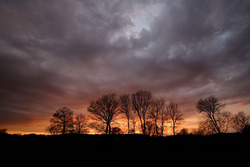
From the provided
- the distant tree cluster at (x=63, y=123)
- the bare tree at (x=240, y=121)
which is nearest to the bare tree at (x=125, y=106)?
the distant tree cluster at (x=63, y=123)

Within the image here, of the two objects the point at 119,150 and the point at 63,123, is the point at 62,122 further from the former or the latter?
the point at 119,150

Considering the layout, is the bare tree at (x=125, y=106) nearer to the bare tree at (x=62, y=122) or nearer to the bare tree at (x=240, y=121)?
the bare tree at (x=62, y=122)

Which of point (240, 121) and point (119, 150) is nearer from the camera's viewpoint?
point (119, 150)

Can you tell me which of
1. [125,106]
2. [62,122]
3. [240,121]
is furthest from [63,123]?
[240,121]

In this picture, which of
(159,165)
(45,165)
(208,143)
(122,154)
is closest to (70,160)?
(45,165)

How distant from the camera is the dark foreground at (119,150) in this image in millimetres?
8836

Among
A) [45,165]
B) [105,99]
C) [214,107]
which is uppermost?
[105,99]

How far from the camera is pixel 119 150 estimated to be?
487 inches

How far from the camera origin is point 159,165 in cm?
930

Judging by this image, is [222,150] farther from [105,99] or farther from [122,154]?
[105,99]

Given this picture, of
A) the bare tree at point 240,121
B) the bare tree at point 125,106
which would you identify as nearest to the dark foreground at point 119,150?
the bare tree at point 125,106

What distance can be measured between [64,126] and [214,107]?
1992 inches

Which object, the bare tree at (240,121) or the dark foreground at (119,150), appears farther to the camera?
the bare tree at (240,121)

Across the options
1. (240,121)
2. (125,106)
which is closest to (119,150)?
(125,106)
